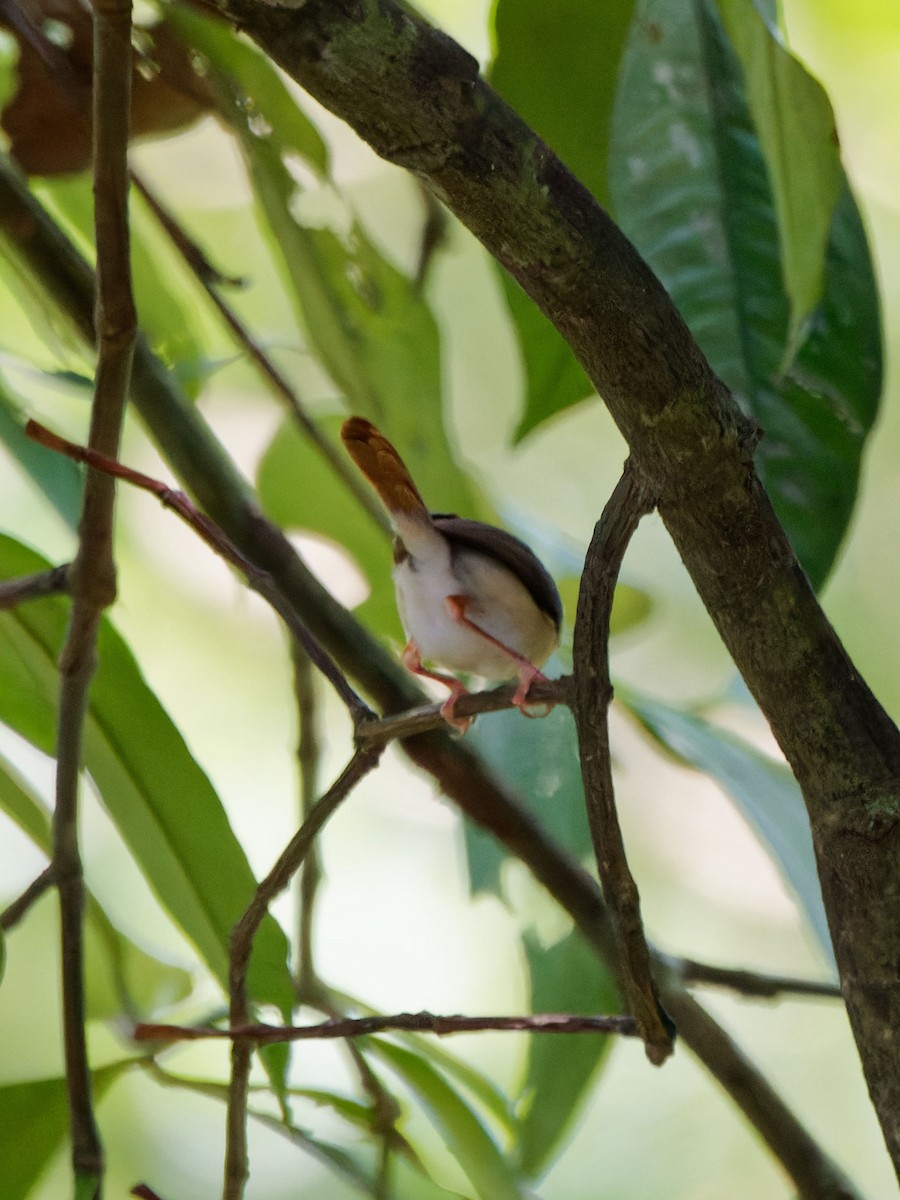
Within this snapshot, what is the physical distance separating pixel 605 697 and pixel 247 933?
19 centimetres

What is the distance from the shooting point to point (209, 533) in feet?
1.65

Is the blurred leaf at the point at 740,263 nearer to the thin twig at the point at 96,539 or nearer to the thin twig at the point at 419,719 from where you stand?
the thin twig at the point at 419,719

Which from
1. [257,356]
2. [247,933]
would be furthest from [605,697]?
[257,356]

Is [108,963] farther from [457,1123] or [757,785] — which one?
[757,785]

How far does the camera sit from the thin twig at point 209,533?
46cm

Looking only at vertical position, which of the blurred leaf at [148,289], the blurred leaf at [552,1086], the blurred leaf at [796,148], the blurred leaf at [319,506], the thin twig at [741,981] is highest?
the blurred leaf at [148,289]

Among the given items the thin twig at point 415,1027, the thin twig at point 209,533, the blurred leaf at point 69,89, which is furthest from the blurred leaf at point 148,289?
the thin twig at point 415,1027

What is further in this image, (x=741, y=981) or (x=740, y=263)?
(x=741, y=981)

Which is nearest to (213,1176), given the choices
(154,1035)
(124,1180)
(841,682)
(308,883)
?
(124,1180)

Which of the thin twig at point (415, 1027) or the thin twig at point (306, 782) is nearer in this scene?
the thin twig at point (415, 1027)

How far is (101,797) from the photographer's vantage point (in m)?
0.66

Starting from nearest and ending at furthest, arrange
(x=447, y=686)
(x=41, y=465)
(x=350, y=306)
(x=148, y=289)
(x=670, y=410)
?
(x=670, y=410), (x=447, y=686), (x=41, y=465), (x=350, y=306), (x=148, y=289)

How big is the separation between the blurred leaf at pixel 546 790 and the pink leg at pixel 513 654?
0.21 metres

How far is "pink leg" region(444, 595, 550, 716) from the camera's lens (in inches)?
21.3
